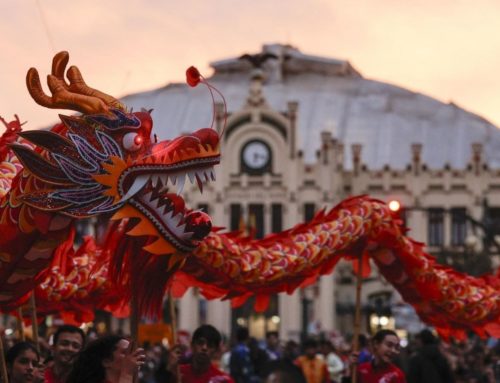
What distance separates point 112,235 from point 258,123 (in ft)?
181

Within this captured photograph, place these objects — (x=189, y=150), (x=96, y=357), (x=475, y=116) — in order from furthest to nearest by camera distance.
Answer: (x=475, y=116), (x=189, y=150), (x=96, y=357)

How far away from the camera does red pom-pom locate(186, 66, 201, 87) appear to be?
1016 centimetres

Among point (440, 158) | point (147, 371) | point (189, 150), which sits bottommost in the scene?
point (147, 371)

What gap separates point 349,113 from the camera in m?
80.6

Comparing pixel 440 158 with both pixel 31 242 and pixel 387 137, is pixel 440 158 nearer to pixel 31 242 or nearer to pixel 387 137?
pixel 387 137

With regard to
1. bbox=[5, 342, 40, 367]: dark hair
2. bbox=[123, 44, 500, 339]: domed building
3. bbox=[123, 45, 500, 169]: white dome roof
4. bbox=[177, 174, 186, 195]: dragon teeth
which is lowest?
bbox=[5, 342, 40, 367]: dark hair

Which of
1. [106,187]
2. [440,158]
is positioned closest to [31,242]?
[106,187]

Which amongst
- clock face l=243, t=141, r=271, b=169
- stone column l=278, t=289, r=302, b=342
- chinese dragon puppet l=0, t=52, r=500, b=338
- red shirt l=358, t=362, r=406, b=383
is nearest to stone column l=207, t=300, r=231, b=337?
stone column l=278, t=289, r=302, b=342

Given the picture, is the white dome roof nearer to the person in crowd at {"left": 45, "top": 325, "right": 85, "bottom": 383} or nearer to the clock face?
the clock face

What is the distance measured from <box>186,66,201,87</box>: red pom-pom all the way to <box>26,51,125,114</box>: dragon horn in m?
0.45

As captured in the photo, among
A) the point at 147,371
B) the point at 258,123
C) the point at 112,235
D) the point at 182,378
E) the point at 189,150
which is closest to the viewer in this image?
the point at 189,150

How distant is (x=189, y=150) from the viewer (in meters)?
9.91

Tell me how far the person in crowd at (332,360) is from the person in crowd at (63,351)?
40.5 feet

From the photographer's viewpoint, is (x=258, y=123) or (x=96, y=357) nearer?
(x=96, y=357)
